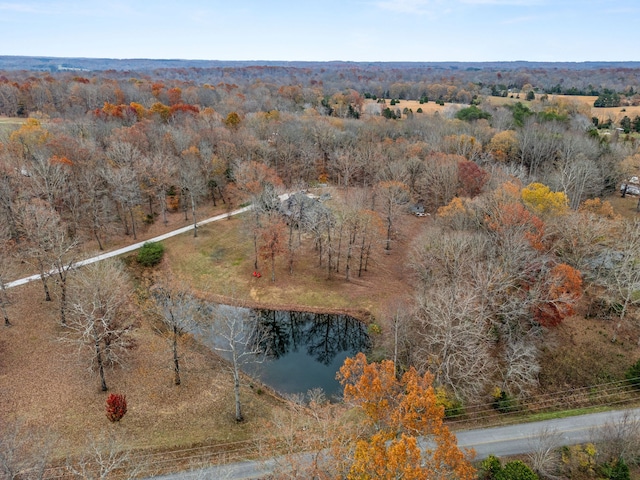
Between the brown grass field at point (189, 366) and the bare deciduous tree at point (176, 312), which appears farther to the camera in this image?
the bare deciduous tree at point (176, 312)

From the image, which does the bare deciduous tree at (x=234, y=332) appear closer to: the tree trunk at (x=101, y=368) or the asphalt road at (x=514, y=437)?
the tree trunk at (x=101, y=368)

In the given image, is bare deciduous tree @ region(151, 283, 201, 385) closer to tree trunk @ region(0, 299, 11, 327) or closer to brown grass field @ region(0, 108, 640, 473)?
brown grass field @ region(0, 108, 640, 473)

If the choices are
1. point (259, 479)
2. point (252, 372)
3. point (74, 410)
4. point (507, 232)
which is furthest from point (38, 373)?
point (507, 232)

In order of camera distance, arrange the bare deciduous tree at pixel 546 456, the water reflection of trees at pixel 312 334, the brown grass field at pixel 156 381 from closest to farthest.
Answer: the bare deciduous tree at pixel 546 456
the brown grass field at pixel 156 381
the water reflection of trees at pixel 312 334

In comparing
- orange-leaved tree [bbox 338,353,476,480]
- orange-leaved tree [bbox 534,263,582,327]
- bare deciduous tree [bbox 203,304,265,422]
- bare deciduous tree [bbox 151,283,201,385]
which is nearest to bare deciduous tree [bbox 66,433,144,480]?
bare deciduous tree [bbox 151,283,201,385]

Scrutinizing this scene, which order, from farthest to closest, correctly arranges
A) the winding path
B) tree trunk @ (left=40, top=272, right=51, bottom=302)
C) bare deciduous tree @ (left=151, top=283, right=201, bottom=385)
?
the winding path
tree trunk @ (left=40, top=272, right=51, bottom=302)
bare deciduous tree @ (left=151, top=283, right=201, bottom=385)

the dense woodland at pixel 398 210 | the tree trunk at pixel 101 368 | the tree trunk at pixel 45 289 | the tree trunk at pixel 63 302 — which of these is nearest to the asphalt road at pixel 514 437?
the dense woodland at pixel 398 210
